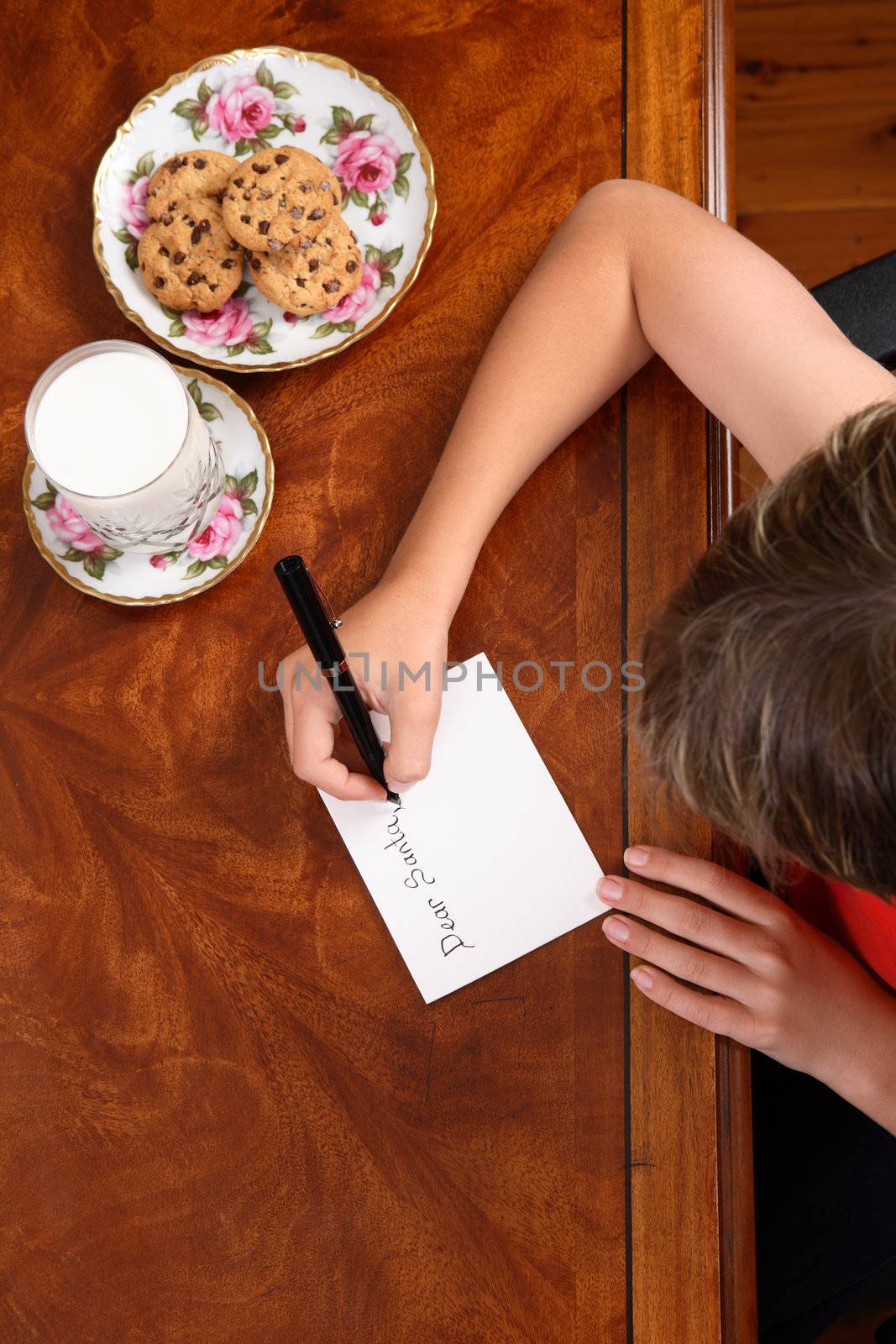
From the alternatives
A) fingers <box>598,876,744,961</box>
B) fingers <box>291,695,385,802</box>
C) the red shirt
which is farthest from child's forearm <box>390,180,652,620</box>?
the red shirt

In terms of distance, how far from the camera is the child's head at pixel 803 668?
0.46m

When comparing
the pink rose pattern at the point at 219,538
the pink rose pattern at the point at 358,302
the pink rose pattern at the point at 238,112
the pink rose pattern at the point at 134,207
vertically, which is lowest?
the pink rose pattern at the point at 219,538

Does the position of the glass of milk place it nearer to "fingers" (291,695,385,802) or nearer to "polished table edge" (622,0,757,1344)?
"fingers" (291,695,385,802)

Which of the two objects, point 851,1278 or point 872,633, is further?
point 851,1278

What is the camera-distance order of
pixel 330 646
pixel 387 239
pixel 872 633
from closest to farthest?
pixel 872 633, pixel 330 646, pixel 387 239

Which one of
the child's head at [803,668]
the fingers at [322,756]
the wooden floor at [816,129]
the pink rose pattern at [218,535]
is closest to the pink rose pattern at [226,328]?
the pink rose pattern at [218,535]

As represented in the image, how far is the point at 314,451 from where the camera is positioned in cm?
71

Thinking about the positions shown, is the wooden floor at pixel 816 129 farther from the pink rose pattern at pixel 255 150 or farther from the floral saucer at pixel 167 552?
the floral saucer at pixel 167 552

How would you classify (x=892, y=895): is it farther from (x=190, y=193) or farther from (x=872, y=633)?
(x=190, y=193)

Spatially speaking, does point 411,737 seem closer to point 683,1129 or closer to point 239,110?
point 683,1129

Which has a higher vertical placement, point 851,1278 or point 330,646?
point 330,646

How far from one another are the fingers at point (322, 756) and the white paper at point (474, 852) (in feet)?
0.08

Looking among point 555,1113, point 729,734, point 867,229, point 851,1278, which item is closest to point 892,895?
point 729,734

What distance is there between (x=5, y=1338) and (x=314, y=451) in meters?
0.58
